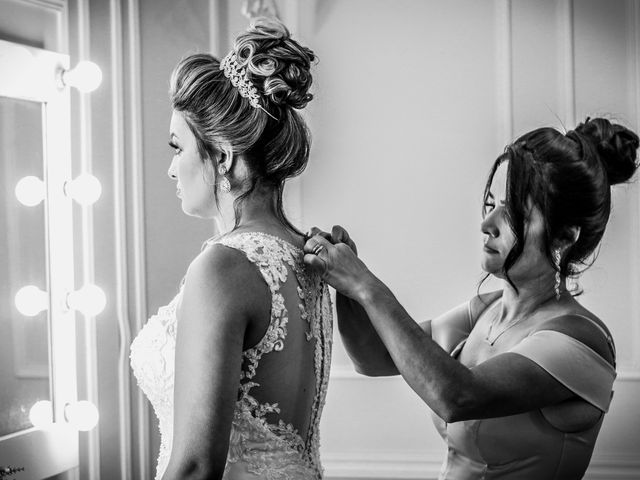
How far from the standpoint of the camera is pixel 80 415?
6.94 feet

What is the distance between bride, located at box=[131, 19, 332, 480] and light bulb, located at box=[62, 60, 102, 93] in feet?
3.35

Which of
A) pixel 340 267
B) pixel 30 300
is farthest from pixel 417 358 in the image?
pixel 30 300

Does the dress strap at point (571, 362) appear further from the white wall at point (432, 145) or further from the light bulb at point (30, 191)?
the light bulb at point (30, 191)

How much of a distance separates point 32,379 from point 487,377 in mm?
1262

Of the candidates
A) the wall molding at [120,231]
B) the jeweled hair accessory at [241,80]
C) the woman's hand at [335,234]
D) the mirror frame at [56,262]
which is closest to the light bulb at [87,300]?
the mirror frame at [56,262]

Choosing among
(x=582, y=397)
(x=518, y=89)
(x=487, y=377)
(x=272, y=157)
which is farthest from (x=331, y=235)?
(x=518, y=89)

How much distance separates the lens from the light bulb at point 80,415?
210 centimetres

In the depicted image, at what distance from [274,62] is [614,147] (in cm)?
70

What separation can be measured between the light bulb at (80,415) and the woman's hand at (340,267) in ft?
3.76

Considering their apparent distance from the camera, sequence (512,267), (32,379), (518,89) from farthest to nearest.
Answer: (518,89)
(32,379)
(512,267)

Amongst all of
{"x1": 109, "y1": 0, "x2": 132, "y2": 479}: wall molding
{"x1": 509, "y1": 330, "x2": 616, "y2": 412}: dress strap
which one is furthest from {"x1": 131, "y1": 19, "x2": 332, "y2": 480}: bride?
{"x1": 109, "y1": 0, "x2": 132, "y2": 479}: wall molding

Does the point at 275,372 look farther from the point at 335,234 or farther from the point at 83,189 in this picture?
the point at 83,189

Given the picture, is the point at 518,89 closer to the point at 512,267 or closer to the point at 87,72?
the point at 512,267

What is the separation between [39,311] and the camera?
6.61ft
